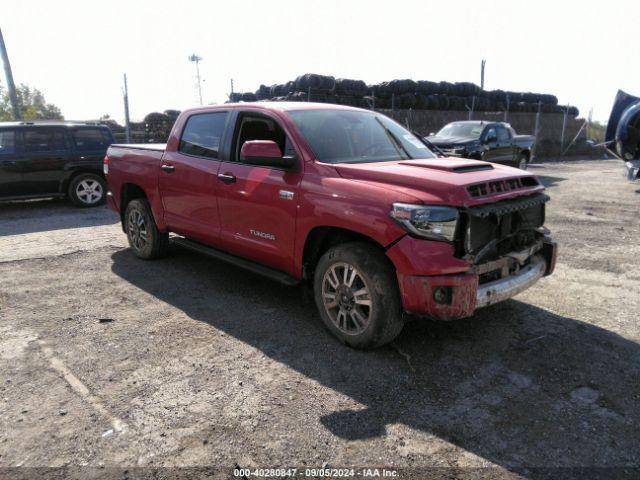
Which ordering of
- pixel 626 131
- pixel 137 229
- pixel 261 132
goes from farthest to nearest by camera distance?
pixel 626 131
pixel 137 229
pixel 261 132

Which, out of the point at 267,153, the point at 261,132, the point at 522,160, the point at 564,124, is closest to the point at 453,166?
the point at 267,153

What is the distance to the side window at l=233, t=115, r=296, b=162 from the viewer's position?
4.25 metres

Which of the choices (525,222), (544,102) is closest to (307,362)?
(525,222)

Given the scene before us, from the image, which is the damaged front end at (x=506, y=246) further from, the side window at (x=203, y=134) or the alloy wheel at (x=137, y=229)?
the alloy wheel at (x=137, y=229)

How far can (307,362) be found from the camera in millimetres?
3602

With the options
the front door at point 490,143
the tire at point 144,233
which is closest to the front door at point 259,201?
the tire at point 144,233

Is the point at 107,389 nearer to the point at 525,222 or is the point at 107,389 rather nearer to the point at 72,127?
the point at 525,222

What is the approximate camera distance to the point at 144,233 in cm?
610

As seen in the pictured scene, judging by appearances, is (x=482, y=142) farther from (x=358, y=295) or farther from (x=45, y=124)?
(x=358, y=295)

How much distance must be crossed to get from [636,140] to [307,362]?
1227cm

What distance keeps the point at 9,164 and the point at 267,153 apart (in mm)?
7671

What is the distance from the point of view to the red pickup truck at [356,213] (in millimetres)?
Result: 3297

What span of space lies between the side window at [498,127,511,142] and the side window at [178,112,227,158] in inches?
415

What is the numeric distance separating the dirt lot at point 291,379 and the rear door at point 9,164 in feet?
15.4
